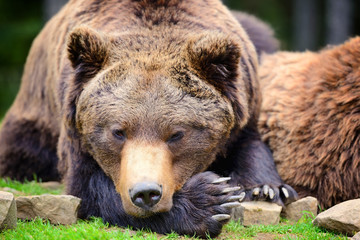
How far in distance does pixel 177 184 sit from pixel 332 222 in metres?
1.25

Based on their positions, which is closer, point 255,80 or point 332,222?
point 332,222

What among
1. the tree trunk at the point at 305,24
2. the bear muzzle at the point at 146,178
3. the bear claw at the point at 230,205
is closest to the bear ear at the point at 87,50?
the bear muzzle at the point at 146,178

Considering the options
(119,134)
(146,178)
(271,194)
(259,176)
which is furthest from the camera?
(259,176)

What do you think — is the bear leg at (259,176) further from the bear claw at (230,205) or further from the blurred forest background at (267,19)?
the blurred forest background at (267,19)

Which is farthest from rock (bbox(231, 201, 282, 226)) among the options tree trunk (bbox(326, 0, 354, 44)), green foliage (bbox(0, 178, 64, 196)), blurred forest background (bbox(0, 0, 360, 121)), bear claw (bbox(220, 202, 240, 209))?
tree trunk (bbox(326, 0, 354, 44))

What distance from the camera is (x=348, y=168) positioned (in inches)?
193

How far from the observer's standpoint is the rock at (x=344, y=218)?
3.91 m

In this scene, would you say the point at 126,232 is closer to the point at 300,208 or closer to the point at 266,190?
the point at 266,190

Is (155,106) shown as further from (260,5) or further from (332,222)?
(260,5)

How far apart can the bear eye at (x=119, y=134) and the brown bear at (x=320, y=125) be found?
6.52 ft

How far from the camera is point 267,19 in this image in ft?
61.2

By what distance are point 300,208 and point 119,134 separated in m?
1.83

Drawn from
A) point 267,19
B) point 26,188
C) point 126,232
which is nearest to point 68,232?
point 126,232

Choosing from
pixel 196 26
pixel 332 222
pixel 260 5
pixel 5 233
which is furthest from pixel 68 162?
pixel 260 5
